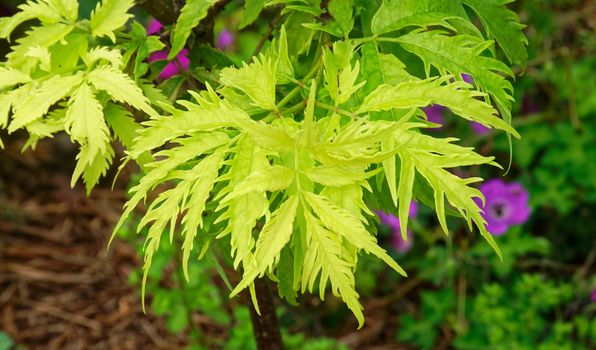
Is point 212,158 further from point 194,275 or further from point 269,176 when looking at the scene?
point 194,275

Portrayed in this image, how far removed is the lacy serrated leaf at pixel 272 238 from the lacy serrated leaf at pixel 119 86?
7.6 inches

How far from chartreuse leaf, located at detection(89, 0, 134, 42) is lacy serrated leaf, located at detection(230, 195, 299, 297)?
0.33m

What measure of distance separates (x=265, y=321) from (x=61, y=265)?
4.16 feet

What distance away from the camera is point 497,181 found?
2.15 meters

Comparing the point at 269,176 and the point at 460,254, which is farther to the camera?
the point at 460,254

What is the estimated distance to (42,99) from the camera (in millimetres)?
806

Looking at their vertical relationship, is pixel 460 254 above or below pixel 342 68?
below

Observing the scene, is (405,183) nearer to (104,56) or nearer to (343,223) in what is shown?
(343,223)

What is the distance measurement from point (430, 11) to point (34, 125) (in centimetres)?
45

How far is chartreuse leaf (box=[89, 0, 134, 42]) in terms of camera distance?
0.85 metres

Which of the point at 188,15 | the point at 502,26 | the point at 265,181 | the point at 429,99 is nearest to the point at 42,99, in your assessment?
the point at 188,15

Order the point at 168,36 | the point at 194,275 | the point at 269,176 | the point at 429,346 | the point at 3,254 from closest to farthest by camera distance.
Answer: the point at 269,176 < the point at 168,36 < the point at 194,275 < the point at 429,346 < the point at 3,254

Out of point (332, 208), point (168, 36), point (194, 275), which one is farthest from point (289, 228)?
point (194, 275)

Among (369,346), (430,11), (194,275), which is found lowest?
(369,346)
